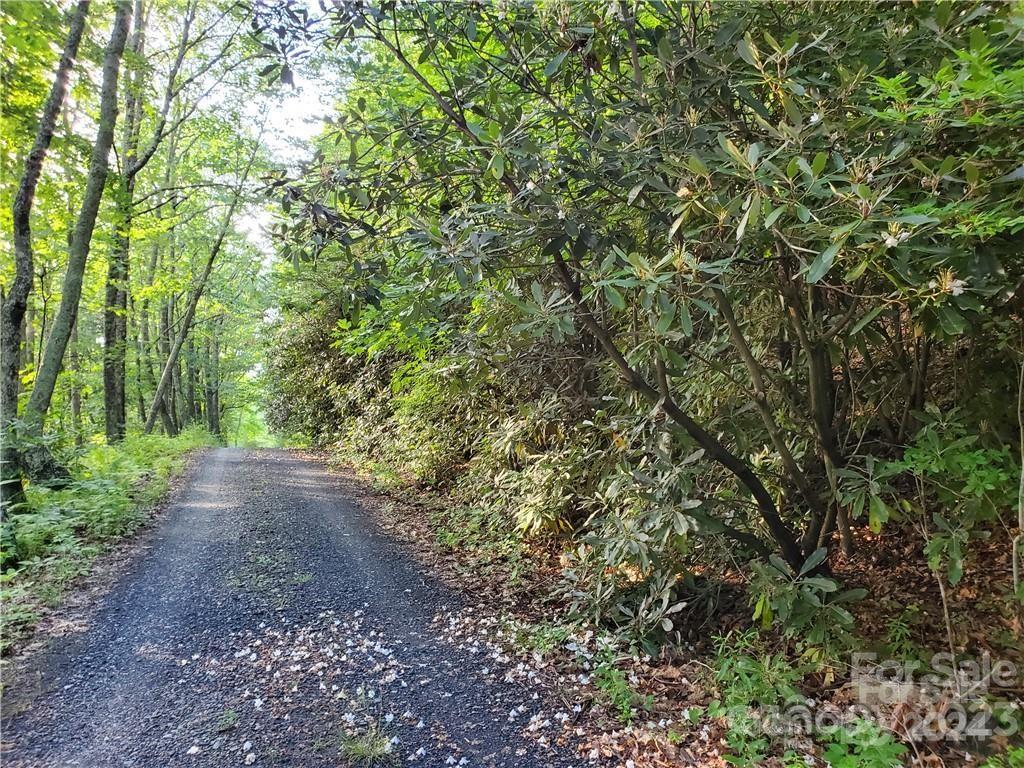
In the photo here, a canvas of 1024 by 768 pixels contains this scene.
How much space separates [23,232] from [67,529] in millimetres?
2932

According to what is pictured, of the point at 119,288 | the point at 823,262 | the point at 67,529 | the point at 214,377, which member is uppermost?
the point at 119,288

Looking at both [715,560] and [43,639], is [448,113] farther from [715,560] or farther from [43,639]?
[43,639]

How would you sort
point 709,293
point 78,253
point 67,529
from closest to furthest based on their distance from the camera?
1. point 709,293
2. point 67,529
3. point 78,253

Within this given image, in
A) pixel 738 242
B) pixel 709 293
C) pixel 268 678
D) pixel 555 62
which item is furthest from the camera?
pixel 268 678

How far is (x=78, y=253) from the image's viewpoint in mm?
5898

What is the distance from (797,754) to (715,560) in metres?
1.30

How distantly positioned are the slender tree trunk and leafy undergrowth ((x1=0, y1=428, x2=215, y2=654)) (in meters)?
0.46

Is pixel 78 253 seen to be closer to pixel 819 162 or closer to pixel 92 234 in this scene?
pixel 92 234

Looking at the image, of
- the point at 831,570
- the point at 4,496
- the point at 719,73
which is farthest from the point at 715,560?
the point at 4,496

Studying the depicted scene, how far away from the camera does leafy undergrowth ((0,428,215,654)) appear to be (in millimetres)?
3729

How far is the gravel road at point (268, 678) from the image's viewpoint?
8.27ft

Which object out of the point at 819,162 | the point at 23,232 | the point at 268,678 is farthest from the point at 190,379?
the point at 819,162

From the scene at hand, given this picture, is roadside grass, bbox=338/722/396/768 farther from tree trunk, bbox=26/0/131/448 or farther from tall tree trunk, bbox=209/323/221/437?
tall tree trunk, bbox=209/323/221/437

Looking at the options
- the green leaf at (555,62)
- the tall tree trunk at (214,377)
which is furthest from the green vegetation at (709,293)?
the tall tree trunk at (214,377)
